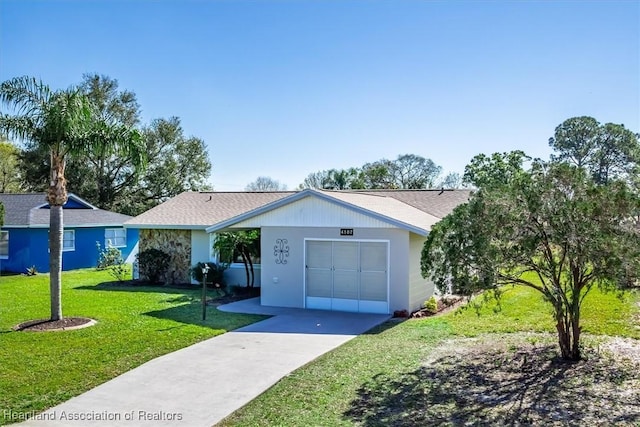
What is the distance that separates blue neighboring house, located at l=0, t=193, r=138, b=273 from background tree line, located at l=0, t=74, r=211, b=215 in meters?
10.00

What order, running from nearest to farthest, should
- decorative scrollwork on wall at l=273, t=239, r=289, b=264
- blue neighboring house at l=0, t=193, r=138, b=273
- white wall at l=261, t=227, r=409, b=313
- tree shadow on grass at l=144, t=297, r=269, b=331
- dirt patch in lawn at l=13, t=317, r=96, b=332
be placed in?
1. dirt patch in lawn at l=13, t=317, r=96, b=332
2. tree shadow on grass at l=144, t=297, r=269, b=331
3. white wall at l=261, t=227, r=409, b=313
4. decorative scrollwork on wall at l=273, t=239, r=289, b=264
5. blue neighboring house at l=0, t=193, r=138, b=273

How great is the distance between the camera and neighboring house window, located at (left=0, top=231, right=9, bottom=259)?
2244cm

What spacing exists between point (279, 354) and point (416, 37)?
9.16 metres

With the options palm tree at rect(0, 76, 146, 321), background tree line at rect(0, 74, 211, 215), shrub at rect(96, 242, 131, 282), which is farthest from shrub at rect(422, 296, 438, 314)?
background tree line at rect(0, 74, 211, 215)

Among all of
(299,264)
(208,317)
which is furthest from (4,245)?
(299,264)

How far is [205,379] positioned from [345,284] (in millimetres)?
6562

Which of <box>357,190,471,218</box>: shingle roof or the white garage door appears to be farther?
<box>357,190,471,218</box>: shingle roof

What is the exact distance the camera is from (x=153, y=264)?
61.7 ft

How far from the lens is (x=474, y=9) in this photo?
1135 centimetres

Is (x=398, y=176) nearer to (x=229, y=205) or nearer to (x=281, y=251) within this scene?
(x=229, y=205)

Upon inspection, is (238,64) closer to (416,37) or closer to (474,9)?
(416,37)

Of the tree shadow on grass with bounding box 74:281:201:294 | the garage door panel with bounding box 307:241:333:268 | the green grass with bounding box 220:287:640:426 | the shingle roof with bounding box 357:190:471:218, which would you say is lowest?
the green grass with bounding box 220:287:640:426

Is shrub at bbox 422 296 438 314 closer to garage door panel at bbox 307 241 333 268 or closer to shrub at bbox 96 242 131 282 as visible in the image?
garage door panel at bbox 307 241 333 268

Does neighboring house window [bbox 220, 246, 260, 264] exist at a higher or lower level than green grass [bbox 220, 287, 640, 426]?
higher
